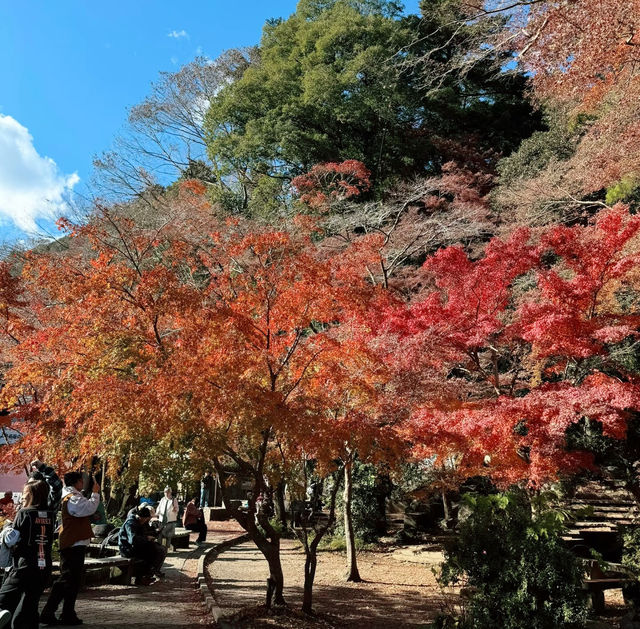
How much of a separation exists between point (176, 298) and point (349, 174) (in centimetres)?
1632

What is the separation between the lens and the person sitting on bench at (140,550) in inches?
317

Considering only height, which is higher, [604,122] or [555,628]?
[604,122]

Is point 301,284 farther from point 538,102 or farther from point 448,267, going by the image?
point 538,102

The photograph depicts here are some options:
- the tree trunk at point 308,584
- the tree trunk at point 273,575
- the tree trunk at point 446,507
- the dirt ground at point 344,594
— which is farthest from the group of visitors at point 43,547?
the tree trunk at point 446,507

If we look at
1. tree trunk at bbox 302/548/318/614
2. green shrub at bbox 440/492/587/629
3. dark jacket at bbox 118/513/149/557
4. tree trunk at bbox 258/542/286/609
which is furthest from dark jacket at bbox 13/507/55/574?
dark jacket at bbox 118/513/149/557

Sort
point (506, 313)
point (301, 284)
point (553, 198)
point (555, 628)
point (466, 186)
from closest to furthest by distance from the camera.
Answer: point (555, 628) → point (301, 284) → point (506, 313) → point (553, 198) → point (466, 186)

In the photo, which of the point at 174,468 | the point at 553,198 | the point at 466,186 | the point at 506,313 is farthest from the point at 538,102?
the point at 174,468

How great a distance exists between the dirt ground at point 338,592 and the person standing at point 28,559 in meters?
2.15

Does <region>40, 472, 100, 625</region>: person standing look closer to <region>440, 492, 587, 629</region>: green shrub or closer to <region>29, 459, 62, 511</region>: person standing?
<region>29, 459, 62, 511</region>: person standing

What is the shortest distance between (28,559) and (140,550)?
13.4 ft

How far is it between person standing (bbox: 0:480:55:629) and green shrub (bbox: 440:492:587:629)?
3.58m

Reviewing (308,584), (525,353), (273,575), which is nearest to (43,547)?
(273,575)

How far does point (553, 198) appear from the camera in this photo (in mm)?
16234

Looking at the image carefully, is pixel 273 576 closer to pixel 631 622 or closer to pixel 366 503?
pixel 631 622
